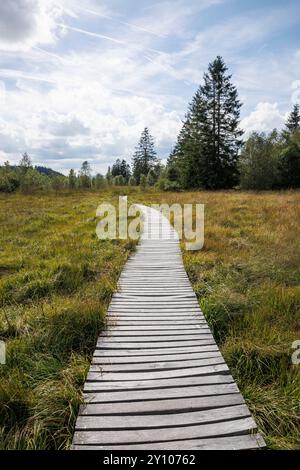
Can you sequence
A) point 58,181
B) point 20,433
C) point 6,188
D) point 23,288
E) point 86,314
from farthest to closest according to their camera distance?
point 58,181 < point 6,188 < point 23,288 < point 86,314 < point 20,433

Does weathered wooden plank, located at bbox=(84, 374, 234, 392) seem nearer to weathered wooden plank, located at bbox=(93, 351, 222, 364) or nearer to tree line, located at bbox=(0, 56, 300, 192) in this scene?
weathered wooden plank, located at bbox=(93, 351, 222, 364)

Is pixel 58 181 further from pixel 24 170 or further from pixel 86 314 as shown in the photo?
pixel 86 314

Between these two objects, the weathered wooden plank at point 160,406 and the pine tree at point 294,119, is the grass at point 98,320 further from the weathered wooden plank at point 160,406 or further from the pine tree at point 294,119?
the pine tree at point 294,119

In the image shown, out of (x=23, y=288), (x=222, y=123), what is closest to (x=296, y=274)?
(x=23, y=288)

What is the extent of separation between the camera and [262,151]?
109ft

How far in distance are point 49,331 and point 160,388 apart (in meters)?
1.77

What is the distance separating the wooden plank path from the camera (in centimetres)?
245

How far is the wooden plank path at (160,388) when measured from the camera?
2447mm

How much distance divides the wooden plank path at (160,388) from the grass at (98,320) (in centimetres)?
17

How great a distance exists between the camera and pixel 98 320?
13.9 ft

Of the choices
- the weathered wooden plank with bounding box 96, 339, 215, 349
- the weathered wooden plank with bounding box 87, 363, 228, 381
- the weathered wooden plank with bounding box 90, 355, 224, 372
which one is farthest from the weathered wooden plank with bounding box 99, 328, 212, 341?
the weathered wooden plank with bounding box 87, 363, 228, 381

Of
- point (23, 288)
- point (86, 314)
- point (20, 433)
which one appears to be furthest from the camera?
point (23, 288)
